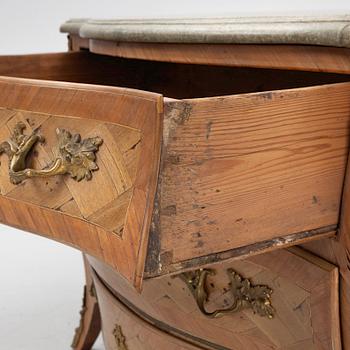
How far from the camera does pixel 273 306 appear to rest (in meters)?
0.94

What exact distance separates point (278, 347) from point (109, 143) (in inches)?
15.7

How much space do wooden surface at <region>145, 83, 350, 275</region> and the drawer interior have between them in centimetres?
44

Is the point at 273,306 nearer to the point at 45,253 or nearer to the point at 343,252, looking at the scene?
the point at 343,252

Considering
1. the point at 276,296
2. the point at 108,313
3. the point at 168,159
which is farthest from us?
the point at 108,313

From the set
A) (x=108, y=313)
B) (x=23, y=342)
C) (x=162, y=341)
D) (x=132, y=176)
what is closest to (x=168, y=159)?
(x=132, y=176)

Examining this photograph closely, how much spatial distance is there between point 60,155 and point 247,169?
211 mm

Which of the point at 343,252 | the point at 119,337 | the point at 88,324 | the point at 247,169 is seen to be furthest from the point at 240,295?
the point at 88,324

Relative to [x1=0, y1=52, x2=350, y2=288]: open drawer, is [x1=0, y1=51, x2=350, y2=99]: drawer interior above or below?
below

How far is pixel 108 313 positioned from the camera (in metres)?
1.34

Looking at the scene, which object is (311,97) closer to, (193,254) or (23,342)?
(193,254)

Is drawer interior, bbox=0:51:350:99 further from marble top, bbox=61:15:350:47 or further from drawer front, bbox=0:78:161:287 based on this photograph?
drawer front, bbox=0:78:161:287

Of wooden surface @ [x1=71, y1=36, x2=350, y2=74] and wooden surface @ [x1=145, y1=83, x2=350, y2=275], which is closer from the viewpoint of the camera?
wooden surface @ [x1=145, y1=83, x2=350, y2=275]

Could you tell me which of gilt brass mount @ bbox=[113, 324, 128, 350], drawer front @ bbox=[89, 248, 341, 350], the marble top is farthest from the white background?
drawer front @ bbox=[89, 248, 341, 350]

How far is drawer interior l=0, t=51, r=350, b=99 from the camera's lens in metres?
1.31
